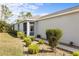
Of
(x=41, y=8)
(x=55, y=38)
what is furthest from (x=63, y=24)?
A: (x=55, y=38)

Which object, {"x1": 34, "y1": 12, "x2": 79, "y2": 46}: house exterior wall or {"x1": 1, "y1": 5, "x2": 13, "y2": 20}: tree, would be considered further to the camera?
{"x1": 1, "y1": 5, "x2": 13, "y2": 20}: tree

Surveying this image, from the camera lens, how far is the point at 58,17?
14.7m

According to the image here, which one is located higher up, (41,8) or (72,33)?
(41,8)

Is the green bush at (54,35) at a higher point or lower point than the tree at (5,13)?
lower

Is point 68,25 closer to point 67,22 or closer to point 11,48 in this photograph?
point 67,22

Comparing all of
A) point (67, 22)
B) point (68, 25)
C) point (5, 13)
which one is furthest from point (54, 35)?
point (5, 13)

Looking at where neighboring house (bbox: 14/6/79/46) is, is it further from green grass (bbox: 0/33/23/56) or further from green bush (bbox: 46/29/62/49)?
green grass (bbox: 0/33/23/56)

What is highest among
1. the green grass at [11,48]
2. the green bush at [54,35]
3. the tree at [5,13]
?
the tree at [5,13]

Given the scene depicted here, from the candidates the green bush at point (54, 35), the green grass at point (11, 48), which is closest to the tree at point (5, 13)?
the green grass at point (11, 48)

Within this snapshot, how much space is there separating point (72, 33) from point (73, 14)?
1158mm

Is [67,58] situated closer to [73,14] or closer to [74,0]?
[74,0]

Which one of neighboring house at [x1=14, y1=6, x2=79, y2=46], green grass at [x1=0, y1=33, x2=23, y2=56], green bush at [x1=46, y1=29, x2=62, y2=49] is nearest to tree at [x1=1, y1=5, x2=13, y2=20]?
green grass at [x1=0, y1=33, x2=23, y2=56]

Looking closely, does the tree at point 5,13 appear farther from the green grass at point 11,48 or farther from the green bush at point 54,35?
the green bush at point 54,35

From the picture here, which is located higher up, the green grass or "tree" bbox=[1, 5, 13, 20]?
"tree" bbox=[1, 5, 13, 20]
